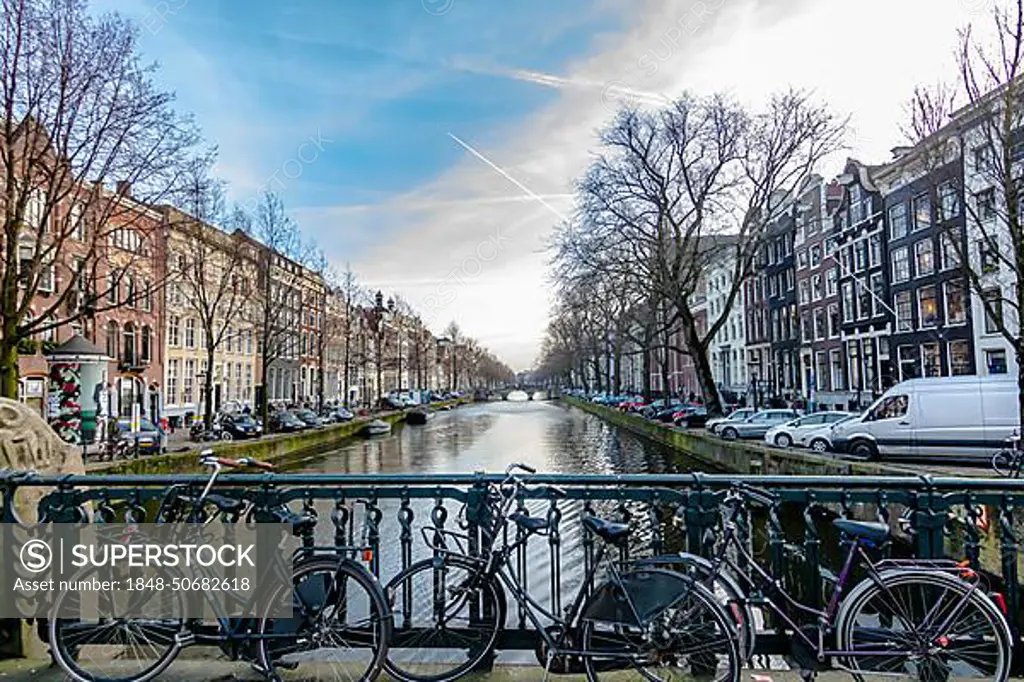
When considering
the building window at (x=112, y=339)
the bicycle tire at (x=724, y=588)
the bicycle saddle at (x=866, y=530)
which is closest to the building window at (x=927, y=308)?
the bicycle saddle at (x=866, y=530)

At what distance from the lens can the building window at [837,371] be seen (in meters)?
46.2

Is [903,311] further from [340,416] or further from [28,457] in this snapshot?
[28,457]

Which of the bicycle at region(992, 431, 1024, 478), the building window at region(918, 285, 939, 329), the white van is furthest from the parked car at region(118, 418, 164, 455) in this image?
the building window at region(918, 285, 939, 329)

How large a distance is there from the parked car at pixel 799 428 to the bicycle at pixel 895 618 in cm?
2327

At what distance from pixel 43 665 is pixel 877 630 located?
494 cm

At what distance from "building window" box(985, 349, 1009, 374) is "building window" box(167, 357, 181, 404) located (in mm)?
50439

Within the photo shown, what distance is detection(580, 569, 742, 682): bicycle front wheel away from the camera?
11.6 feet

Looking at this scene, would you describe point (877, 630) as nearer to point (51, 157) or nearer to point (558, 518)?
point (558, 518)

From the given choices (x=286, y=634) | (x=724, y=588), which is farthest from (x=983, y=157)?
(x=286, y=634)

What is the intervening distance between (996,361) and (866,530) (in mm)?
34313

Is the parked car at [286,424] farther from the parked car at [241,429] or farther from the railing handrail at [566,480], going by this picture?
the railing handrail at [566,480]

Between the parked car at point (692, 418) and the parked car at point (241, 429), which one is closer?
the parked car at point (241, 429)

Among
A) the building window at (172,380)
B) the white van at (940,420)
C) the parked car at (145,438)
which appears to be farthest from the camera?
the building window at (172,380)

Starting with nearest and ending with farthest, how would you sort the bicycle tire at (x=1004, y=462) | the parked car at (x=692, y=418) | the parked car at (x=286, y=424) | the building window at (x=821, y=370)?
the bicycle tire at (x=1004, y=462) < the parked car at (x=692, y=418) < the parked car at (x=286, y=424) < the building window at (x=821, y=370)
